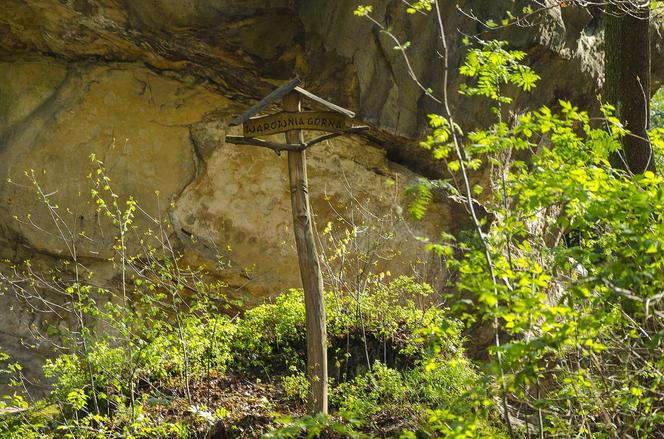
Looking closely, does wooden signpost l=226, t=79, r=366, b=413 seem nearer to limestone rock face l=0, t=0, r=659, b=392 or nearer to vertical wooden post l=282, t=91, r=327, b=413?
vertical wooden post l=282, t=91, r=327, b=413

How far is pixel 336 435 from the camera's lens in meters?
6.00

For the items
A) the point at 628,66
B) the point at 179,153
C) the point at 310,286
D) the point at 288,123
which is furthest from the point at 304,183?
the point at 179,153

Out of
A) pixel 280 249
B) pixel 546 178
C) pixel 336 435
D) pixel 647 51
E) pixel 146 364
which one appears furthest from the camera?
pixel 280 249

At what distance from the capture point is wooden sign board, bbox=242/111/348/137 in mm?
6293

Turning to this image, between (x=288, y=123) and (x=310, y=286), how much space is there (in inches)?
44.0

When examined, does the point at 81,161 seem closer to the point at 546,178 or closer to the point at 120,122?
the point at 120,122

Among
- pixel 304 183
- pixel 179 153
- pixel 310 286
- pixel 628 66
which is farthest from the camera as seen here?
pixel 179 153

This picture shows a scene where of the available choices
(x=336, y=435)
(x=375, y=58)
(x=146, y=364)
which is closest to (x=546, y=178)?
(x=336, y=435)

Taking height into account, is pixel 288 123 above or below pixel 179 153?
above

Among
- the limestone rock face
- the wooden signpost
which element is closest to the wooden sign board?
the wooden signpost

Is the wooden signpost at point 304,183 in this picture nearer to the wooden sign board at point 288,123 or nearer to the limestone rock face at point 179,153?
the wooden sign board at point 288,123

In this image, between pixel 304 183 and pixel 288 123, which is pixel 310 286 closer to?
pixel 304 183

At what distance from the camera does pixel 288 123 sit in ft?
20.7

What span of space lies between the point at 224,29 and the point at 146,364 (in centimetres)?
417
